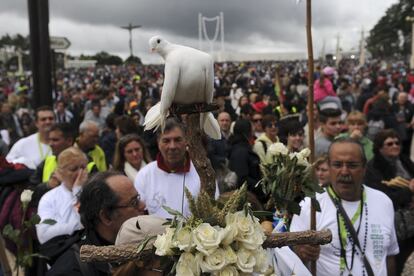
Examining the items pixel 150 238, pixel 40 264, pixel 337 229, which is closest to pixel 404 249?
pixel 337 229

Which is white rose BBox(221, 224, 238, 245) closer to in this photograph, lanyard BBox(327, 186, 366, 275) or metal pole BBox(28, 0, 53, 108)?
lanyard BBox(327, 186, 366, 275)

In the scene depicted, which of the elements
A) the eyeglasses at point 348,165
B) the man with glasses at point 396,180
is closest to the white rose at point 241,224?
the eyeglasses at point 348,165

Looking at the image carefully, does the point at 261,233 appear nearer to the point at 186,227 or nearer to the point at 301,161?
the point at 186,227

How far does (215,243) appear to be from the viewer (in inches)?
43.6

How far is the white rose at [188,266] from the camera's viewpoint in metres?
1.13

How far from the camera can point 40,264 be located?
3.11 m

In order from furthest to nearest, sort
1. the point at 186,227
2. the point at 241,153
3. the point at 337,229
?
the point at 241,153, the point at 337,229, the point at 186,227

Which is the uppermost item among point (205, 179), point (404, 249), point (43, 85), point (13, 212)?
point (43, 85)

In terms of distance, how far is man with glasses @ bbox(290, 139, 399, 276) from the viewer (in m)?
2.40

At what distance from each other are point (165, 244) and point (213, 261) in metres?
0.12

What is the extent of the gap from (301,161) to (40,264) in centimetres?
200

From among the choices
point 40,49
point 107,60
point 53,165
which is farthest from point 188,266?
point 107,60

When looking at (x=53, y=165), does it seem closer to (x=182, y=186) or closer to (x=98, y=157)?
(x=98, y=157)

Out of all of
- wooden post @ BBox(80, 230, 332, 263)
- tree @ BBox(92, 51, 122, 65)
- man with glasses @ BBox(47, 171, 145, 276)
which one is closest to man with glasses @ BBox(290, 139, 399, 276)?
man with glasses @ BBox(47, 171, 145, 276)
